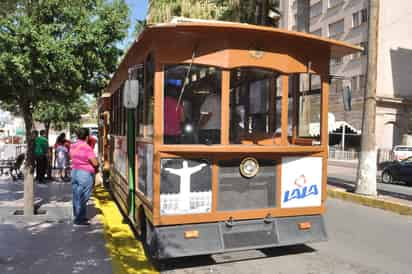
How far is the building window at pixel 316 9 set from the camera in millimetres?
40097

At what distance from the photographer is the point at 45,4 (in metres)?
6.46

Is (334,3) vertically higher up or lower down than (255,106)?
higher up

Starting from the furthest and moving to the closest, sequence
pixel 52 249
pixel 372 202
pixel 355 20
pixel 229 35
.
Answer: pixel 355 20 < pixel 372 202 < pixel 52 249 < pixel 229 35

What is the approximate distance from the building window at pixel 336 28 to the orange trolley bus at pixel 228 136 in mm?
33932

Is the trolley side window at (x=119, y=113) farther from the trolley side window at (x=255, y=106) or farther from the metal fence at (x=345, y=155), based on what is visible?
the metal fence at (x=345, y=155)

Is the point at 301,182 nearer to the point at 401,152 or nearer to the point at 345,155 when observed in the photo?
the point at 401,152

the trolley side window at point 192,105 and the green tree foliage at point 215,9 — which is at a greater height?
the green tree foliage at point 215,9

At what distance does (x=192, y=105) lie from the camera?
194 inches

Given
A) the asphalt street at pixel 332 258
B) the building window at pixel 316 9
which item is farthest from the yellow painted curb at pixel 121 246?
the building window at pixel 316 9

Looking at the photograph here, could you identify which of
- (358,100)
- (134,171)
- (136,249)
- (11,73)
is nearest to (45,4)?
(11,73)

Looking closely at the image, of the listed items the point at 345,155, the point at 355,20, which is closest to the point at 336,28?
the point at 355,20

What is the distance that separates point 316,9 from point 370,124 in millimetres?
32920

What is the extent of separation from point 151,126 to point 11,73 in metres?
2.78

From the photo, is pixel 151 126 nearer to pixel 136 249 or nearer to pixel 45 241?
pixel 136 249
